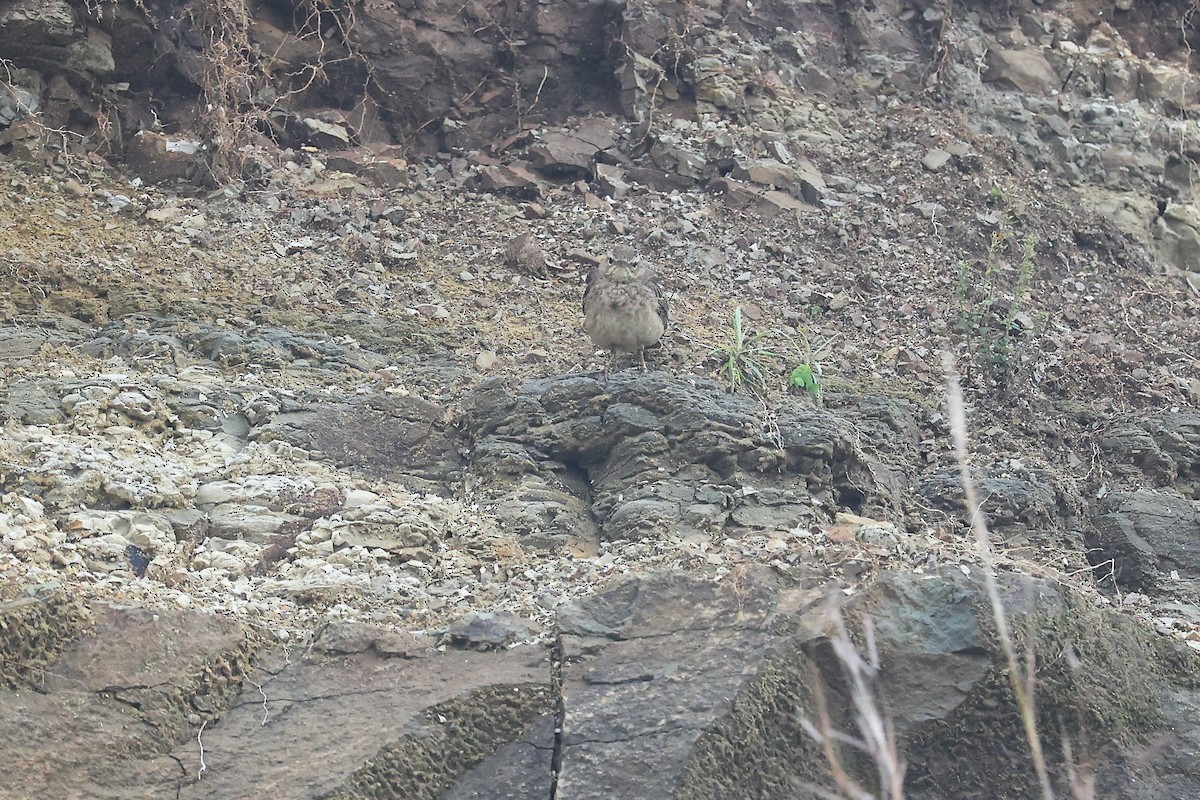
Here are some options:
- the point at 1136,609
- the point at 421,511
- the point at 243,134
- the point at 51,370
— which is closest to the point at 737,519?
the point at 421,511

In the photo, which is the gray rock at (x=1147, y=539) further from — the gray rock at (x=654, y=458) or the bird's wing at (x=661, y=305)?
the bird's wing at (x=661, y=305)

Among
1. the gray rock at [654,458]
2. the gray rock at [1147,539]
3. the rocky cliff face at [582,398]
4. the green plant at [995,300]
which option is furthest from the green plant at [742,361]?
the gray rock at [1147,539]

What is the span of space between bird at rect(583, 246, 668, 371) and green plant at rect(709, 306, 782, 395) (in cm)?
36

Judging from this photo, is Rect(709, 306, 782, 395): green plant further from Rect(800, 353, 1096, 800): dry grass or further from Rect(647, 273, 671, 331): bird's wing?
Rect(800, 353, 1096, 800): dry grass

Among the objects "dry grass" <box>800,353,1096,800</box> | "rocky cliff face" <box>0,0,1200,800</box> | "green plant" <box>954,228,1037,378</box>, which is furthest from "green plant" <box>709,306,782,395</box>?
"dry grass" <box>800,353,1096,800</box>

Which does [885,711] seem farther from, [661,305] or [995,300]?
[995,300]

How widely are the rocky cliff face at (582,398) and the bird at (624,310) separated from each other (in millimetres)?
241

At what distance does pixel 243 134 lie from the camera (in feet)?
29.2

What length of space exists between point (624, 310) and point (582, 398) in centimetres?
68

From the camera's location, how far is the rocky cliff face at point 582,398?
164 inches

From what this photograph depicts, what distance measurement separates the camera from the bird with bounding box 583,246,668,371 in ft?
21.9

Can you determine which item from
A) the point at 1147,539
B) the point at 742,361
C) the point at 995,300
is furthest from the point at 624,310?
the point at 995,300

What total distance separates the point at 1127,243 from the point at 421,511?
5.96 m

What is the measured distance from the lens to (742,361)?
6.94 meters
